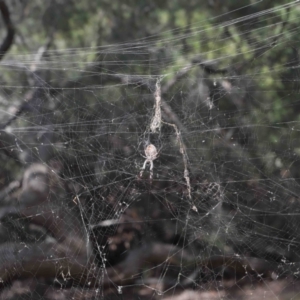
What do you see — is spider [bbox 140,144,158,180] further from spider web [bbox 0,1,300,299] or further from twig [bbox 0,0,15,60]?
twig [bbox 0,0,15,60]

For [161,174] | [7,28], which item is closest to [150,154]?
[161,174]

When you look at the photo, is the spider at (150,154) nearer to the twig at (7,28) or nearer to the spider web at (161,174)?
the spider web at (161,174)

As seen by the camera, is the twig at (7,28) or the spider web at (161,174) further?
the twig at (7,28)

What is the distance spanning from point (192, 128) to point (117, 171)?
17 cm

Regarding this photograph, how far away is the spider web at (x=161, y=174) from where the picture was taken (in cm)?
82

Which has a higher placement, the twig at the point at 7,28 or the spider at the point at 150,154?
the twig at the point at 7,28

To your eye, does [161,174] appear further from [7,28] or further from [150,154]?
[7,28]

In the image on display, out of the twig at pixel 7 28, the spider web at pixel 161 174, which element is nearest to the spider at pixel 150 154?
the spider web at pixel 161 174

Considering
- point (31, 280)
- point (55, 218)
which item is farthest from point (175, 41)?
point (31, 280)

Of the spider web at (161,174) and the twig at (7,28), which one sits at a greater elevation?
the twig at (7,28)

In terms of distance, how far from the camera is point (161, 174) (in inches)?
32.2

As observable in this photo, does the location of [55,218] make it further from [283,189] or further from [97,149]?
[283,189]

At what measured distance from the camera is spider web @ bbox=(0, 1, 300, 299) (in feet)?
2.70

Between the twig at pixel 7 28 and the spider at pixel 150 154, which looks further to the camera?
the twig at pixel 7 28
